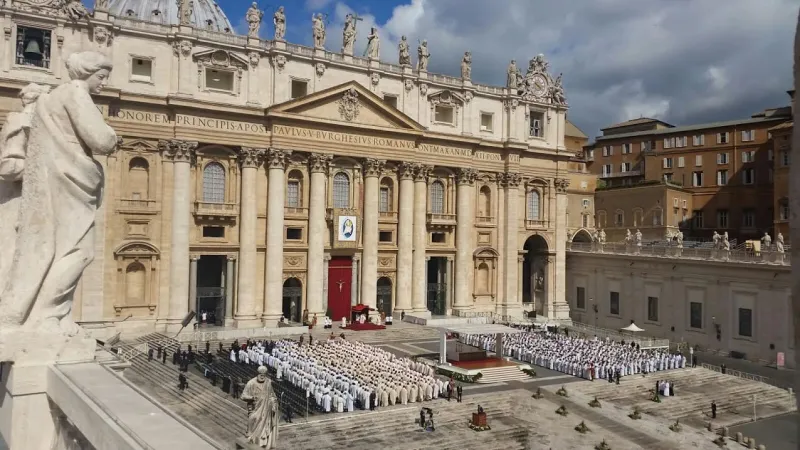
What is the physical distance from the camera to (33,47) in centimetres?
3566

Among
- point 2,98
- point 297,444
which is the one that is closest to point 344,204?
point 2,98

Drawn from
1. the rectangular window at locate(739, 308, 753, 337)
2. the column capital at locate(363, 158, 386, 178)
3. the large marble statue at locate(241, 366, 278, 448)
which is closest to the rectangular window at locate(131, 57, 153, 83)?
the column capital at locate(363, 158, 386, 178)

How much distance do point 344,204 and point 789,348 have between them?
29.0 m

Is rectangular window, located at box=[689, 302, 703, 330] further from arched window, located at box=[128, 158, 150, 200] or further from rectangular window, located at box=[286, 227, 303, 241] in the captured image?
arched window, located at box=[128, 158, 150, 200]

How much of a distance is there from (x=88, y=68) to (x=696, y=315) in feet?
141

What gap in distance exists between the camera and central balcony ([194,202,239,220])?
4034cm

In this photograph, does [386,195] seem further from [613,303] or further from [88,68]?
[88,68]

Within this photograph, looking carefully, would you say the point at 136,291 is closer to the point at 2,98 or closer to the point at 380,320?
the point at 2,98

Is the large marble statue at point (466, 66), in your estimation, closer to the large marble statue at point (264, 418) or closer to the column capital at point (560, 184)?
the column capital at point (560, 184)

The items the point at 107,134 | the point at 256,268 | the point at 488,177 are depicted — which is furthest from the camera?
the point at 488,177

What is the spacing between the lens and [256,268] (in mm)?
42250

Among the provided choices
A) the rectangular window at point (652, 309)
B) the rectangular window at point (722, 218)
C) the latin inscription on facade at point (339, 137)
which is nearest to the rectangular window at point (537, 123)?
the latin inscription on facade at point (339, 137)

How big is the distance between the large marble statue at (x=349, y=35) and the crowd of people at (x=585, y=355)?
22.0 m

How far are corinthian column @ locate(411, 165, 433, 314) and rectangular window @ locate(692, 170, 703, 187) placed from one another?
1156 inches
